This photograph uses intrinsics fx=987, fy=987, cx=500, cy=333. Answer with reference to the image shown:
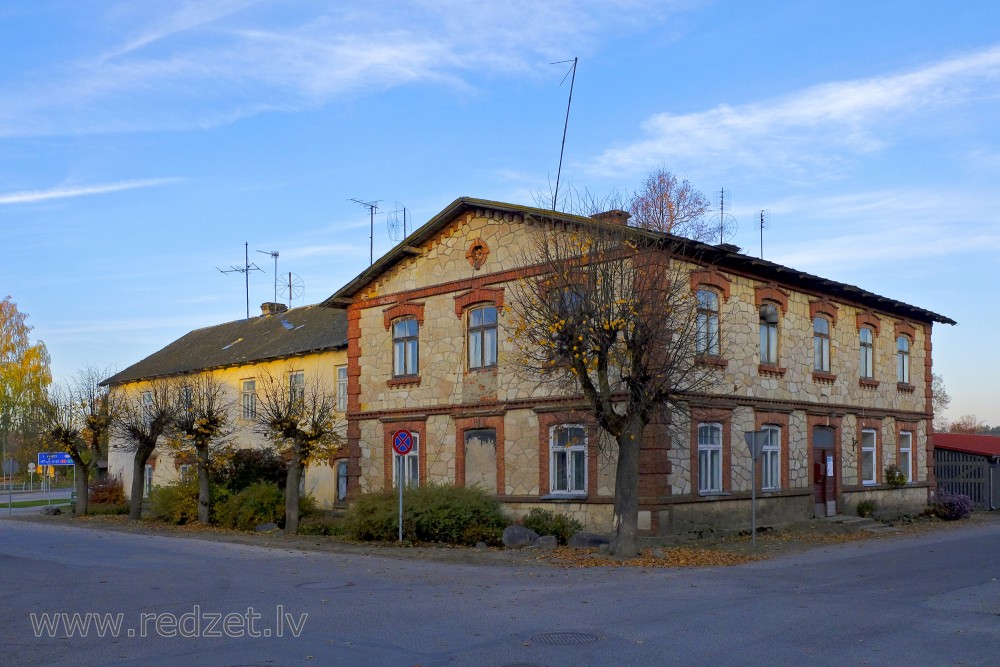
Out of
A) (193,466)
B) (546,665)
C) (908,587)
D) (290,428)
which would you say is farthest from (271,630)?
(193,466)

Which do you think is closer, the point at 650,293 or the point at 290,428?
the point at 650,293

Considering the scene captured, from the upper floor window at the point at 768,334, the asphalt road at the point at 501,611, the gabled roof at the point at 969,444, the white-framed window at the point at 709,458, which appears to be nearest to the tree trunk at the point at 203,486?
the asphalt road at the point at 501,611

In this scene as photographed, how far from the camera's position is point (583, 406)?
21266 millimetres

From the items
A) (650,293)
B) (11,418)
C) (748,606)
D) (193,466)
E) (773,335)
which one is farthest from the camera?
(11,418)

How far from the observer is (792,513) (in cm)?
2592

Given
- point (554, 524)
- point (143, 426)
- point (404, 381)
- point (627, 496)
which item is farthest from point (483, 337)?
point (143, 426)

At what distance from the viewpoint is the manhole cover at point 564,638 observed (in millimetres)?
10062

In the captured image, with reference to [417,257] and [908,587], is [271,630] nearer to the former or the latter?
[908,587]

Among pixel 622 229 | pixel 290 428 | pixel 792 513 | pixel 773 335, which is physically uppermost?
pixel 622 229

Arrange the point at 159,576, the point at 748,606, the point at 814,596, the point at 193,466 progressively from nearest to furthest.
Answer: the point at 748,606 → the point at 814,596 → the point at 159,576 → the point at 193,466

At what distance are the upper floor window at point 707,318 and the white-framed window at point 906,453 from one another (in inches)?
474

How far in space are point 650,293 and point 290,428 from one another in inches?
475

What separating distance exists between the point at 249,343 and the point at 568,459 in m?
20.5

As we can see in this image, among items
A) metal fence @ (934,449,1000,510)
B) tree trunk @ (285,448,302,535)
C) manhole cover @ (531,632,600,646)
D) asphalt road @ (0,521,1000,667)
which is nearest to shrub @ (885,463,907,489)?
metal fence @ (934,449,1000,510)
